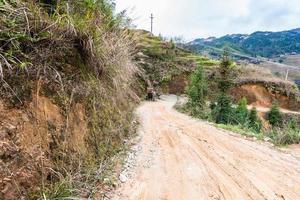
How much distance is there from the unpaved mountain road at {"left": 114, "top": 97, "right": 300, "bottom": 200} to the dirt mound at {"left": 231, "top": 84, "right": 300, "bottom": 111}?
28.2 metres

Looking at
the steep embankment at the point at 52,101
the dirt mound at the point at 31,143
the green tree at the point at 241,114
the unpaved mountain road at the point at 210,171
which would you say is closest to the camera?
the dirt mound at the point at 31,143

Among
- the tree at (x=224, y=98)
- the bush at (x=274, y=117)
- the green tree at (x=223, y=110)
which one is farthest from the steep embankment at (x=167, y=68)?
the green tree at (x=223, y=110)

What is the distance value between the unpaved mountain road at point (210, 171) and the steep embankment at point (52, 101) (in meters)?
0.83

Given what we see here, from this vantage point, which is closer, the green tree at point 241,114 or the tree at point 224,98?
Answer: the green tree at point 241,114

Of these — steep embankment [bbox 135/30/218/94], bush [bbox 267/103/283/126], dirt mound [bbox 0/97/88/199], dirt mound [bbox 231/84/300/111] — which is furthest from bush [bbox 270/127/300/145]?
steep embankment [bbox 135/30/218/94]

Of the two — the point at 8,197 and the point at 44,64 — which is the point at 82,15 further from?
the point at 8,197

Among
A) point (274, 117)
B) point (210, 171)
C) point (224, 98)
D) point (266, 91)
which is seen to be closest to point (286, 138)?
point (210, 171)

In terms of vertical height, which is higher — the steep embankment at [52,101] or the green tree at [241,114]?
the steep embankment at [52,101]

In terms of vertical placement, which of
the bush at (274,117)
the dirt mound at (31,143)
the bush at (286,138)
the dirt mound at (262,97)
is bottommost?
the bush at (274,117)

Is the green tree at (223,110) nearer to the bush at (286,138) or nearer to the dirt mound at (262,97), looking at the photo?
the bush at (286,138)

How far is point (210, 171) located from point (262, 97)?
32.2 m

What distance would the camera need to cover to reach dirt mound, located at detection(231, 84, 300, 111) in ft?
115

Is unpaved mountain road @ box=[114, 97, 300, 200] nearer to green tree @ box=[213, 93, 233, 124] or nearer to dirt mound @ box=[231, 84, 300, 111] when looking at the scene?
green tree @ box=[213, 93, 233, 124]

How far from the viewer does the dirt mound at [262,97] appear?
35156mm
